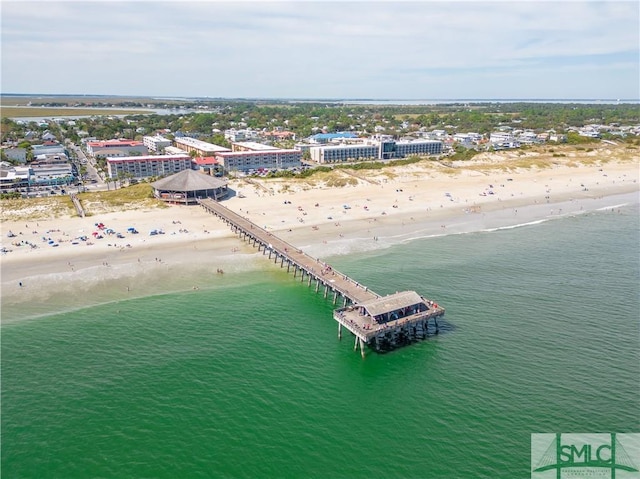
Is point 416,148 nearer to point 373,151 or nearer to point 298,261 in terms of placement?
point 373,151

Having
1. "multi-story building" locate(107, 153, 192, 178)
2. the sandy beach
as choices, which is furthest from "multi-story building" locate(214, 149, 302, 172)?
the sandy beach

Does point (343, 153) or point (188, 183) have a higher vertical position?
point (343, 153)

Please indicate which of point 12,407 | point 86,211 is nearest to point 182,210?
point 86,211

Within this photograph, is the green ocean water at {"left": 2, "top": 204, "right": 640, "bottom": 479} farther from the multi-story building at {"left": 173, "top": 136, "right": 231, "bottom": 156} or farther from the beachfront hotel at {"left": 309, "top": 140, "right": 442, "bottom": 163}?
the multi-story building at {"left": 173, "top": 136, "right": 231, "bottom": 156}

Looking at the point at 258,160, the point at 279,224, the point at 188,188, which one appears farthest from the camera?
the point at 258,160

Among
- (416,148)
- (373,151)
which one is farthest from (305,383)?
(416,148)

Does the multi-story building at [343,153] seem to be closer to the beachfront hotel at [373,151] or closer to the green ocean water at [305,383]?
the beachfront hotel at [373,151]

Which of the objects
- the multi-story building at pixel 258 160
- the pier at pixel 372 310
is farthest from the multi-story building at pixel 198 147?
the pier at pixel 372 310
